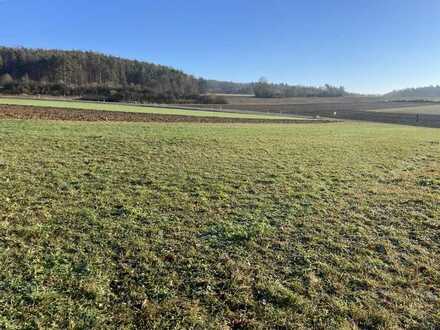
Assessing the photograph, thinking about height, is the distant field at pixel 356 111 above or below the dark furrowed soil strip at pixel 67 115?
above

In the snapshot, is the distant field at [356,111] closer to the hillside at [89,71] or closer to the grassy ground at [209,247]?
the hillside at [89,71]


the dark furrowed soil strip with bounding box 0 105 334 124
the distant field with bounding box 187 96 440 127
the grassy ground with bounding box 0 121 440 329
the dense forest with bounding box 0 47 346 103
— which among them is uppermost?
the dense forest with bounding box 0 47 346 103

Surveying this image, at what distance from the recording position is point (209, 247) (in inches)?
191

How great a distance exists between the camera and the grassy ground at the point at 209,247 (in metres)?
3.46

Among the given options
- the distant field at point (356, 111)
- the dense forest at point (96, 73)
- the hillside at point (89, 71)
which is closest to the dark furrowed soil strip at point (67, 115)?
the distant field at point (356, 111)

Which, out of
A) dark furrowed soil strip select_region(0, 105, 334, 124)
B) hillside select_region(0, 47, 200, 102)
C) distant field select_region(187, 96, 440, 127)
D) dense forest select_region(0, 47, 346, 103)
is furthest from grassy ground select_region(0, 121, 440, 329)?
hillside select_region(0, 47, 200, 102)

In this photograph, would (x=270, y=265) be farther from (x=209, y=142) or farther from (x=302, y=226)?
(x=209, y=142)

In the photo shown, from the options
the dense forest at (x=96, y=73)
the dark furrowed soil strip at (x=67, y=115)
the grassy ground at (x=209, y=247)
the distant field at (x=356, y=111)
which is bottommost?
the grassy ground at (x=209, y=247)

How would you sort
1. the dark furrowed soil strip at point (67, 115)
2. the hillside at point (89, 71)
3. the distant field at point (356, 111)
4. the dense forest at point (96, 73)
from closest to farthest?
the dark furrowed soil strip at point (67, 115)
the distant field at point (356, 111)
the dense forest at point (96, 73)
the hillside at point (89, 71)

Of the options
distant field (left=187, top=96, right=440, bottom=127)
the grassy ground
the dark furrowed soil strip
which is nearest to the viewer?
the grassy ground

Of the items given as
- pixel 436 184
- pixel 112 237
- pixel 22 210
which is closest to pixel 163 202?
pixel 112 237

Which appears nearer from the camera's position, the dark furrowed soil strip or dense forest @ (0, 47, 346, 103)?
the dark furrowed soil strip

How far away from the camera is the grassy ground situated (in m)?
3.46

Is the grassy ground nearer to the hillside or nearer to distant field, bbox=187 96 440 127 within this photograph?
distant field, bbox=187 96 440 127
